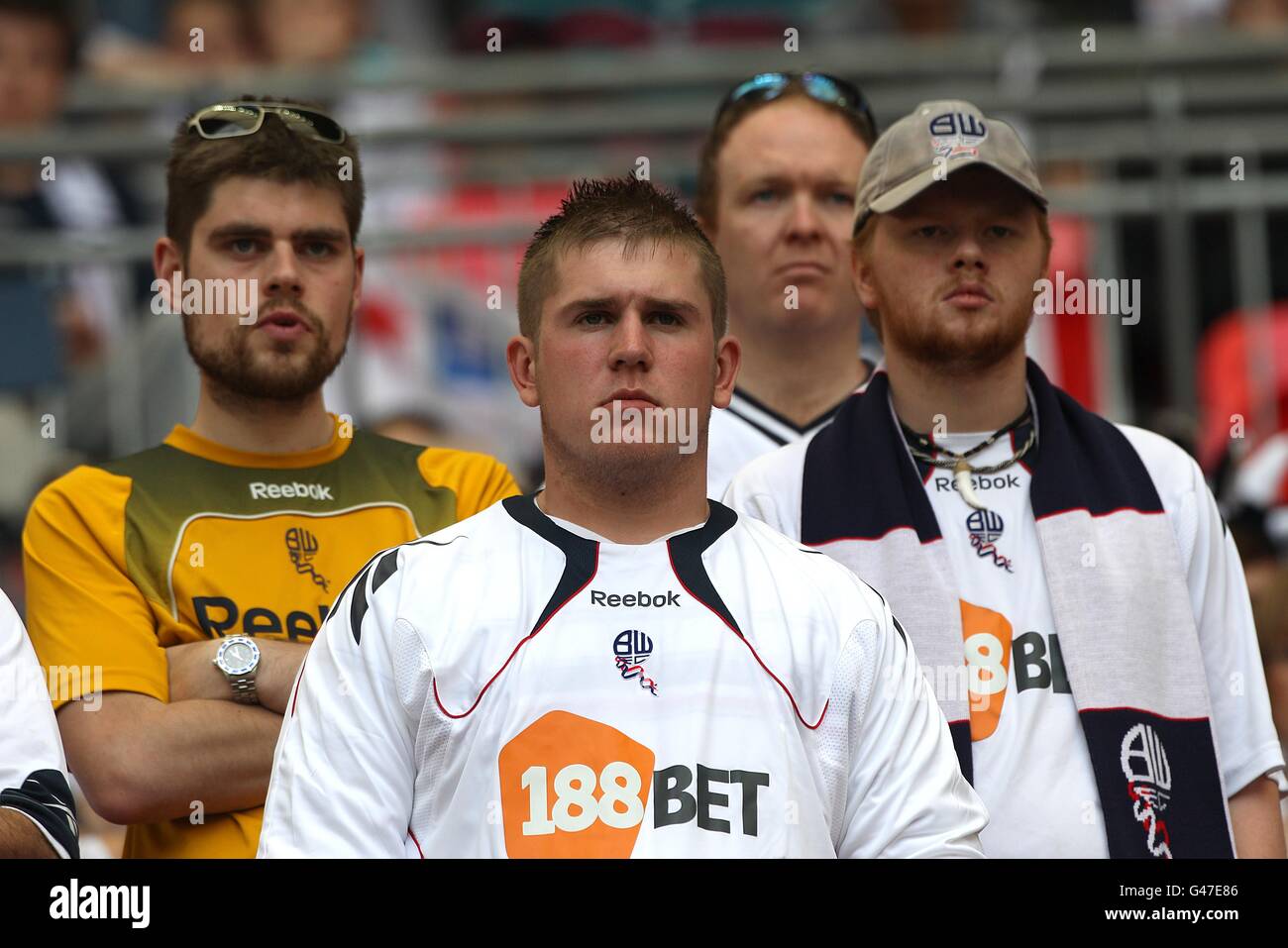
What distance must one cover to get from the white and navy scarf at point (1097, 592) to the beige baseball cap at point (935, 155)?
456mm

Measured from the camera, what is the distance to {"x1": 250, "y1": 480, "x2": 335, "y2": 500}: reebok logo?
12.5ft

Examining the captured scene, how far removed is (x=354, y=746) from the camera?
9.50 ft

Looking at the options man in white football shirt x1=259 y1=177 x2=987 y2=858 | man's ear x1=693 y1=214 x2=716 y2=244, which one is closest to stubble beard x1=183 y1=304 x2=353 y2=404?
man in white football shirt x1=259 y1=177 x2=987 y2=858

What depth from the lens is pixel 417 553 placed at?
10.1 ft

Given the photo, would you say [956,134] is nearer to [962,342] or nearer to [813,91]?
[962,342]

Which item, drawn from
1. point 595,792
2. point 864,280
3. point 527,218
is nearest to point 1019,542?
point 864,280

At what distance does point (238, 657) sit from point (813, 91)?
2.22 meters

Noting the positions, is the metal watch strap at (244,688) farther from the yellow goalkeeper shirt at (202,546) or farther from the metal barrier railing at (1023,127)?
the metal barrier railing at (1023,127)

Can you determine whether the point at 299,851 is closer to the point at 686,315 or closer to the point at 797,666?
the point at 797,666

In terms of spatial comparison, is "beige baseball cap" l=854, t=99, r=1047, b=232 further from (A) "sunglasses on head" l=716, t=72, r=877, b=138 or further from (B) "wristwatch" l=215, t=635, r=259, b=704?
(B) "wristwatch" l=215, t=635, r=259, b=704

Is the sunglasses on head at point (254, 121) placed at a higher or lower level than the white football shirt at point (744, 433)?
higher

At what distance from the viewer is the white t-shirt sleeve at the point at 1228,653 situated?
356 centimetres

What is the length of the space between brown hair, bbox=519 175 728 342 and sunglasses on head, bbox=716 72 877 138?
5.07 feet

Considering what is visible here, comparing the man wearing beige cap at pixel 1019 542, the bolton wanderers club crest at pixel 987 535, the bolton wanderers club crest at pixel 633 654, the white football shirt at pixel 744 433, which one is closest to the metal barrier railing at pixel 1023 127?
the white football shirt at pixel 744 433
